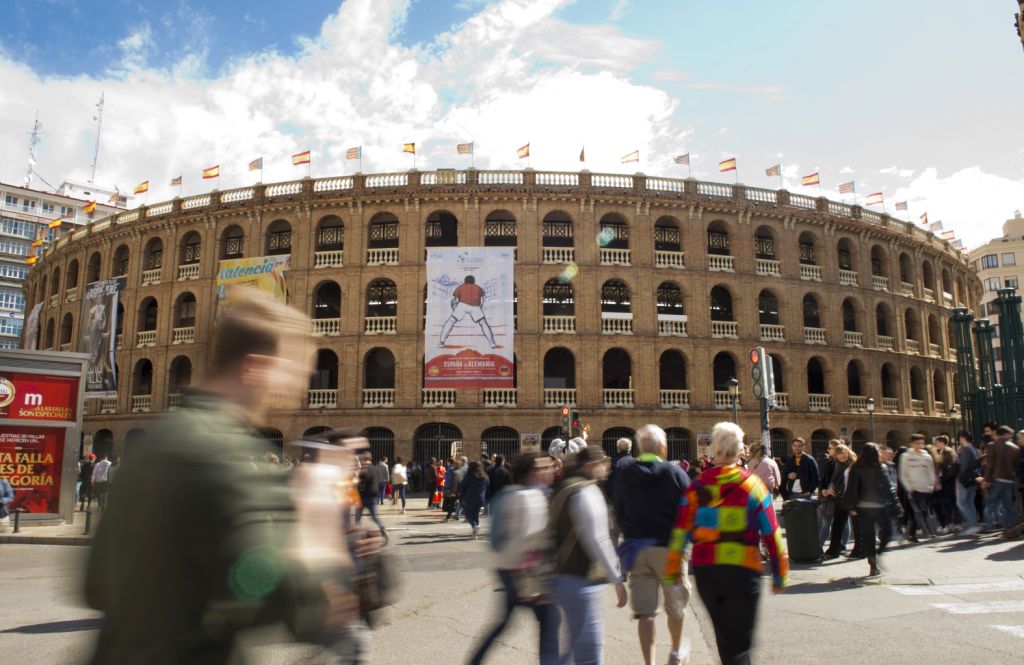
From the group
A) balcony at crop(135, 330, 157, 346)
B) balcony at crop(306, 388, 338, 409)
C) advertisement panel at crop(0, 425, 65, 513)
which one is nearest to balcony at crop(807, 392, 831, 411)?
balcony at crop(306, 388, 338, 409)

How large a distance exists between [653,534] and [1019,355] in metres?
17.4

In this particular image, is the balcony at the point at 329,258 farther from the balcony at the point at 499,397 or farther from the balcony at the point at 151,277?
the balcony at the point at 499,397

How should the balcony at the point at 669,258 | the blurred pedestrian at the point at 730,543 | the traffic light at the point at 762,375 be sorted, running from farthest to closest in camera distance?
the balcony at the point at 669,258 < the traffic light at the point at 762,375 < the blurred pedestrian at the point at 730,543

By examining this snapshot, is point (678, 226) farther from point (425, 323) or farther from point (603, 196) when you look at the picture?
point (425, 323)

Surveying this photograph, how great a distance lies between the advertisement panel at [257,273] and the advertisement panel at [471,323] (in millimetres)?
7131

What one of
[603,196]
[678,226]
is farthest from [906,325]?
[603,196]

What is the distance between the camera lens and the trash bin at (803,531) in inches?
404

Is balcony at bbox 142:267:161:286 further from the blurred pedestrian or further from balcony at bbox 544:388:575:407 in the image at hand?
the blurred pedestrian

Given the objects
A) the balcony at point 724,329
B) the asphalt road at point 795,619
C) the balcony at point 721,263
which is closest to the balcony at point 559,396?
the balcony at point 724,329

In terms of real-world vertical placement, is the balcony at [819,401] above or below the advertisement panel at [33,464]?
above

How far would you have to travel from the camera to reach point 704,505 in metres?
4.37

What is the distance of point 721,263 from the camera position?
32.5m

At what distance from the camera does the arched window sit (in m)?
33.2

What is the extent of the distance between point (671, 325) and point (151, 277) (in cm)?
2532
